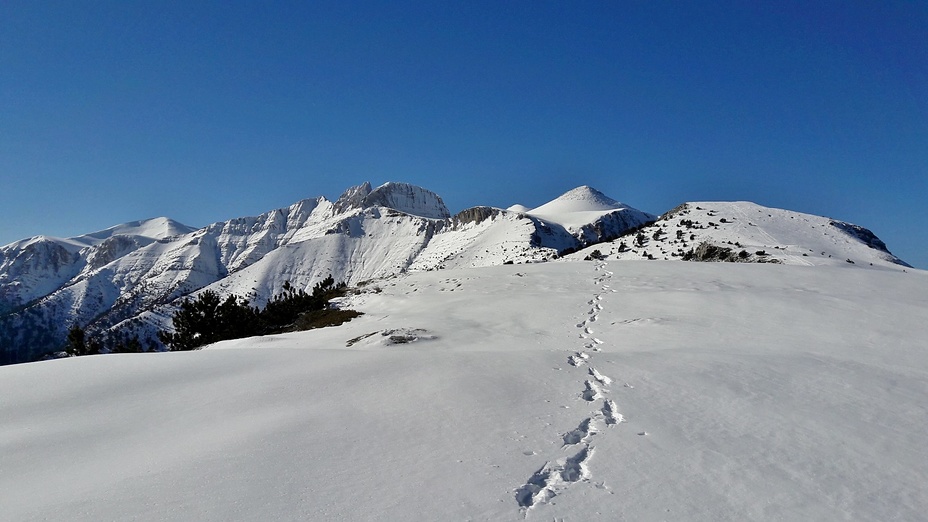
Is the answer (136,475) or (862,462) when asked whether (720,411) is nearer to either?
(862,462)

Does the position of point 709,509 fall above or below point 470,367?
below

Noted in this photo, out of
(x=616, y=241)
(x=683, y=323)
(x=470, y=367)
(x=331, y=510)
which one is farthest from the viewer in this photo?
(x=616, y=241)

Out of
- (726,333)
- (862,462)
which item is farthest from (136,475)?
(726,333)

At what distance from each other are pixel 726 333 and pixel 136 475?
46.3ft

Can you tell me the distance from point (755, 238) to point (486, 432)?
127 feet

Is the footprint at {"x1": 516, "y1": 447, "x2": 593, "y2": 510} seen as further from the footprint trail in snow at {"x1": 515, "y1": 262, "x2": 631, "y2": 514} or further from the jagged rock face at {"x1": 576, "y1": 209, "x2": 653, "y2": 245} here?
the jagged rock face at {"x1": 576, "y1": 209, "x2": 653, "y2": 245}

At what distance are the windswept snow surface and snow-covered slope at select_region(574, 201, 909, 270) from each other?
21782 millimetres

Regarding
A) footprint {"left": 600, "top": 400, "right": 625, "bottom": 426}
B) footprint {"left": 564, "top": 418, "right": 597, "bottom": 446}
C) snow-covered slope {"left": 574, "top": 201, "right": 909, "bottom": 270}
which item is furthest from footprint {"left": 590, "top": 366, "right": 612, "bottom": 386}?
snow-covered slope {"left": 574, "top": 201, "right": 909, "bottom": 270}

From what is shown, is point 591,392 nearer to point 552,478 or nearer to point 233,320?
point 552,478

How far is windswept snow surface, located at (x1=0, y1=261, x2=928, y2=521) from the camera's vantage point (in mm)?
4871

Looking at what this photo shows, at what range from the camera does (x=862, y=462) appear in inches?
237

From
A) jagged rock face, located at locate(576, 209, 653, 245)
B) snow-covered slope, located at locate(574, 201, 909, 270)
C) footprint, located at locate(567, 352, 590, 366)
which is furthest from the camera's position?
jagged rock face, located at locate(576, 209, 653, 245)

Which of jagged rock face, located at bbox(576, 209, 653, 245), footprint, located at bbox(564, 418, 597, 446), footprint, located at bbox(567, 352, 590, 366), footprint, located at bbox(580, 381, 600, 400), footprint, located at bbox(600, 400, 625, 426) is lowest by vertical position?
footprint, located at bbox(600, 400, 625, 426)

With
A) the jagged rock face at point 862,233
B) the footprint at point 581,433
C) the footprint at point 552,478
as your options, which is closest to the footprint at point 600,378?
the footprint at point 581,433
